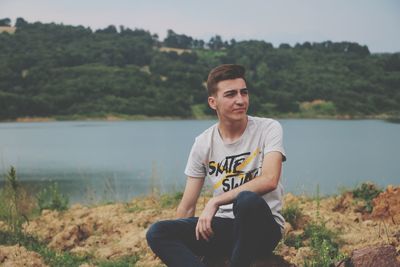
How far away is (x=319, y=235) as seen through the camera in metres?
5.59

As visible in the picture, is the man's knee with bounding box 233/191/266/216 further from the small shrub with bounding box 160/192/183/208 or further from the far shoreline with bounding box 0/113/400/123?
the far shoreline with bounding box 0/113/400/123

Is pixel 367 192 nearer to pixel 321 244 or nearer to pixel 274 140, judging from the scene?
pixel 321 244

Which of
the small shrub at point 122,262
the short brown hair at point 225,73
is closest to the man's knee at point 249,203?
the short brown hair at point 225,73

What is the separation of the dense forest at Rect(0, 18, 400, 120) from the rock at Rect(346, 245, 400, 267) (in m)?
73.0

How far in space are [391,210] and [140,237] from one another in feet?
9.10

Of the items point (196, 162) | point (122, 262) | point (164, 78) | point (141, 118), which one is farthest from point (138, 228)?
point (164, 78)

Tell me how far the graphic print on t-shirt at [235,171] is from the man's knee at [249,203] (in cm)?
35

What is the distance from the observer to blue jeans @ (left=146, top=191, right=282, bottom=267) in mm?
3568

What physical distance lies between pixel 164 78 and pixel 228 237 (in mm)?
94129

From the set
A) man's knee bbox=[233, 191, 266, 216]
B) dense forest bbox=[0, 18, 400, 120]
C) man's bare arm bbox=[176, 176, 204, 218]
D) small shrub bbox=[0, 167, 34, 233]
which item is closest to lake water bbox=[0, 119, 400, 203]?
small shrub bbox=[0, 167, 34, 233]

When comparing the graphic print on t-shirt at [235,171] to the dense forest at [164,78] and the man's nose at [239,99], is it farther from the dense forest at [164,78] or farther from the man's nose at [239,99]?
the dense forest at [164,78]

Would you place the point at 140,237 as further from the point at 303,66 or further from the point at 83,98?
the point at 303,66

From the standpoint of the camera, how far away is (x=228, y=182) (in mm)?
3984

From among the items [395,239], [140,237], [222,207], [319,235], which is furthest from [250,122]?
[140,237]
